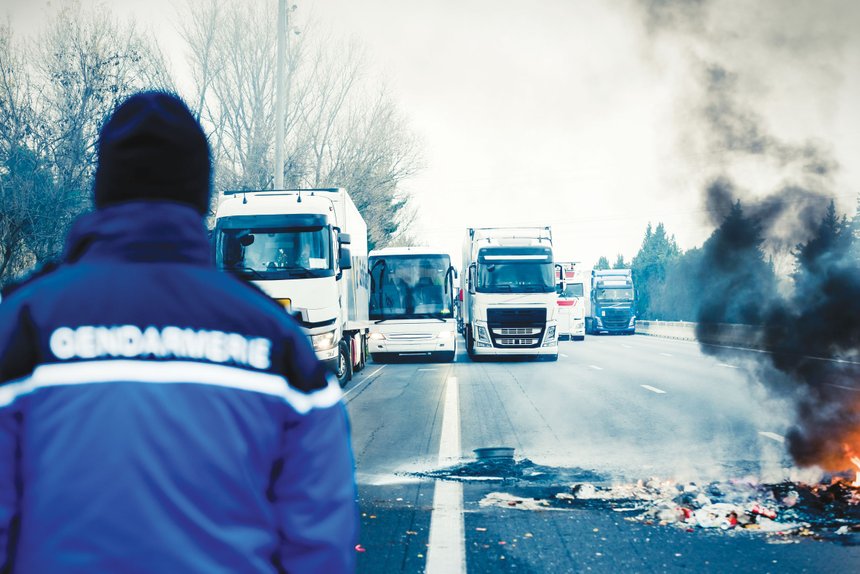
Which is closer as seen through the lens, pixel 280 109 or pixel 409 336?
pixel 280 109

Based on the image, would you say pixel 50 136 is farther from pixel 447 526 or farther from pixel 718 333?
pixel 718 333

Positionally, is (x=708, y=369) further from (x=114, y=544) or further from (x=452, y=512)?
(x=114, y=544)

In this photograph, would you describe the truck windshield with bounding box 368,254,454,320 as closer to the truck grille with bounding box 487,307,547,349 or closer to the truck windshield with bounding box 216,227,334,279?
the truck grille with bounding box 487,307,547,349

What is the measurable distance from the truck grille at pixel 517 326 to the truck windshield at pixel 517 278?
58 cm

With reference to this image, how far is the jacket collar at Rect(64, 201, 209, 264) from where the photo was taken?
173 cm

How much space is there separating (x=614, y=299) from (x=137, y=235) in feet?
166

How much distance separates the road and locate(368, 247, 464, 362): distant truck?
6.15 meters

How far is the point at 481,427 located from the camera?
38.3 ft

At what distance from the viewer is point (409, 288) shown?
2559 cm

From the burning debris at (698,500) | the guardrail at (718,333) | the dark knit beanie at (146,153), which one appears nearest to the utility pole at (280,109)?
the guardrail at (718,333)

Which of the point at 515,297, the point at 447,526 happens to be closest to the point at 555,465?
the point at 447,526

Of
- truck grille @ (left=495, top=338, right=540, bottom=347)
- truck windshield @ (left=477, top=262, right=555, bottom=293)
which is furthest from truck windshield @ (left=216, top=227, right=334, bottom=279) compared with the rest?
truck grille @ (left=495, top=338, right=540, bottom=347)

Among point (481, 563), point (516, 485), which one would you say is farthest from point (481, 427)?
point (481, 563)

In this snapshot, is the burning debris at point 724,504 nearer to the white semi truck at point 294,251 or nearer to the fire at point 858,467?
the fire at point 858,467
